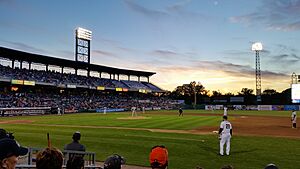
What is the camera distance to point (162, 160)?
3.87 metres

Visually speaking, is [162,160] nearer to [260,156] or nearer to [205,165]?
[205,165]

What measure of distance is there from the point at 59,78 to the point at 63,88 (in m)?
2.73

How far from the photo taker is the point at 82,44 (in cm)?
7819

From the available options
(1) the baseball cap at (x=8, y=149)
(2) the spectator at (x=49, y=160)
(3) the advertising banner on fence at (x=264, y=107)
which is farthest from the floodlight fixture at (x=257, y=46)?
(1) the baseball cap at (x=8, y=149)

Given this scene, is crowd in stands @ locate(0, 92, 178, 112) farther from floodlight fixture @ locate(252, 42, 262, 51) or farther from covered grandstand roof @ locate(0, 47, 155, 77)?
floodlight fixture @ locate(252, 42, 262, 51)

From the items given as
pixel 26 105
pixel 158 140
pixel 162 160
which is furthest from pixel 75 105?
pixel 162 160

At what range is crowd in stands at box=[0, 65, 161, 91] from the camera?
6341 cm

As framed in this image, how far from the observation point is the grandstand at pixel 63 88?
61969mm

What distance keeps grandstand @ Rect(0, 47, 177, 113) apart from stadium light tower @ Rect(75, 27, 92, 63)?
1.63 m

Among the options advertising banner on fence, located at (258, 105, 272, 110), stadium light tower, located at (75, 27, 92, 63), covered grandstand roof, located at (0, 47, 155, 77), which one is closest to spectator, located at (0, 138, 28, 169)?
covered grandstand roof, located at (0, 47, 155, 77)

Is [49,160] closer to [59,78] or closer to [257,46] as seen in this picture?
[59,78]

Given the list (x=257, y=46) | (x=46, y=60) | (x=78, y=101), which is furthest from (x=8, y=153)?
(x=257, y=46)

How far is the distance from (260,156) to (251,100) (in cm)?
8636

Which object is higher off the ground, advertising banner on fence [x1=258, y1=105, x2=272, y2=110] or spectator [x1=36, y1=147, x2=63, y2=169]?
spectator [x1=36, y1=147, x2=63, y2=169]
